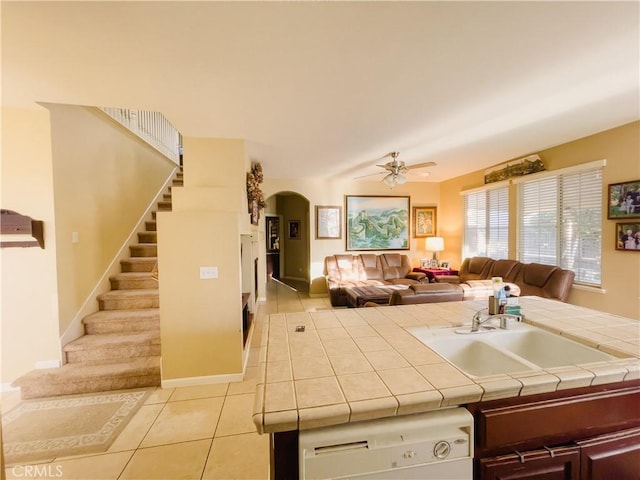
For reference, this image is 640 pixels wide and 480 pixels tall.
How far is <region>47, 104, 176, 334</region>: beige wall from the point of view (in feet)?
8.61

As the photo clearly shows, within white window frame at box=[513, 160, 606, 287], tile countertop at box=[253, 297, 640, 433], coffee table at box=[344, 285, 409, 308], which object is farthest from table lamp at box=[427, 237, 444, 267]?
tile countertop at box=[253, 297, 640, 433]

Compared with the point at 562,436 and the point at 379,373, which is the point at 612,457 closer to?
the point at 562,436

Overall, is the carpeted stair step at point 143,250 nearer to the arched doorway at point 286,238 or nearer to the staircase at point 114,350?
the staircase at point 114,350

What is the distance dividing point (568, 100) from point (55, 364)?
547 centimetres

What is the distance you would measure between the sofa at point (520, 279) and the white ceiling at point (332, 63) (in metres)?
1.88

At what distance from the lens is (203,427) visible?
2020 millimetres

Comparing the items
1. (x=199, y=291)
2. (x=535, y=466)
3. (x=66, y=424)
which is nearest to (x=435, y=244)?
(x=199, y=291)

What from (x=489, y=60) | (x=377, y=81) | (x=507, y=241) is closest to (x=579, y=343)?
(x=489, y=60)

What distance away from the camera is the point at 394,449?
85 cm

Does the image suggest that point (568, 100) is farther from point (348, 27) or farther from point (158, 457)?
point (158, 457)

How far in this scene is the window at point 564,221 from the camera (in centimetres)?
341

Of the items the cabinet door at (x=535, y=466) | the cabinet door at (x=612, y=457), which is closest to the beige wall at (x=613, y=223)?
the cabinet door at (x=612, y=457)

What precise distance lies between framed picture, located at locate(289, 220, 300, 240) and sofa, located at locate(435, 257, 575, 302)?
450cm

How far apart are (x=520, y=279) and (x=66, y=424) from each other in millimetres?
5561
